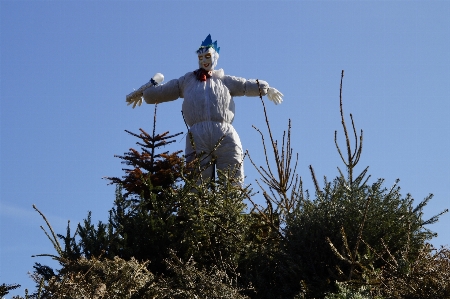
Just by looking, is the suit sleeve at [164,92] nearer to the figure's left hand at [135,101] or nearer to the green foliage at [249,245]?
the figure's left hand at [135,101]

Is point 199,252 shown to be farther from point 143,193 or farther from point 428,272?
point 428,272

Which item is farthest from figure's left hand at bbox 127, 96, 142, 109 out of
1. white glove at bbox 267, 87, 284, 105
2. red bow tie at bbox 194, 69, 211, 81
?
white glove at bbox 267, 87, 284, 105

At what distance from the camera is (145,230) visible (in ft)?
24.1

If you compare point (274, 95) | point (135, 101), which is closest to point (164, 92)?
point (135, 101)

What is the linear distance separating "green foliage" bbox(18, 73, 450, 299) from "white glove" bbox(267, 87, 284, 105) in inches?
97.5

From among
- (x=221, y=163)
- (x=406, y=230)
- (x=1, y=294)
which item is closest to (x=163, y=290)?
(x=1, y=294)

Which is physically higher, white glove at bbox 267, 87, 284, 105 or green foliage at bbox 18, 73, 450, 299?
white glove at bbox 267, 87, 284, 105

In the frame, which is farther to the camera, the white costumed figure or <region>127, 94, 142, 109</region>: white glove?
<region>127, 94, 142, 109</region>: white glove

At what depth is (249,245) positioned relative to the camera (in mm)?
7230

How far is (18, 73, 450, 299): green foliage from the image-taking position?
542cm

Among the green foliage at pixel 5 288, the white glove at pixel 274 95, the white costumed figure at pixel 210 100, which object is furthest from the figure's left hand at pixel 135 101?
the green foliage at pixel 5 288

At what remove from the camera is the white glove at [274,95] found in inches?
415

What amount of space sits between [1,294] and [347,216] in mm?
2760

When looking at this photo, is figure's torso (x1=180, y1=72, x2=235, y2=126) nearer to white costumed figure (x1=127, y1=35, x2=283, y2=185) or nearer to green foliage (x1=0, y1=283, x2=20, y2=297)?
white costumed figure (x1=127, y1=35, x2=283, y2=185)
